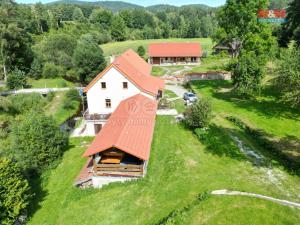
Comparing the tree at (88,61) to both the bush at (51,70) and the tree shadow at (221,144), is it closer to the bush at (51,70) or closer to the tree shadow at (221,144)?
the bush at (51,70)

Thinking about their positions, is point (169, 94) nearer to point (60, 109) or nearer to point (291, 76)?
point (60, 109)

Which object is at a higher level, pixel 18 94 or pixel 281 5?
pixel 281 5

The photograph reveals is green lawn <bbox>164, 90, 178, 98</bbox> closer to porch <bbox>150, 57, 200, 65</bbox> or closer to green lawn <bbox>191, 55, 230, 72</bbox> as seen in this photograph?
green lawn <bbox>191, 55, 230, 72</bbox>

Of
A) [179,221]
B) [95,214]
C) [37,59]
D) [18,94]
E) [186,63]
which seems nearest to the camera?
[179,221]

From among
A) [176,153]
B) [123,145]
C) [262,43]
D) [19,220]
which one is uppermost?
[262,43]

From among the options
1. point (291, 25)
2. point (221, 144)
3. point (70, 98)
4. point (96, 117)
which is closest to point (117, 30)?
point (291, 25)

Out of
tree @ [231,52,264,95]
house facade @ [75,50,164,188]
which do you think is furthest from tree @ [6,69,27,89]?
tree @ [231,52,264,95]

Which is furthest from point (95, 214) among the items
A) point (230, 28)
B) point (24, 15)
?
point (24, 15)

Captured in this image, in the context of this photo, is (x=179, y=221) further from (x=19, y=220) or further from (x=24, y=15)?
(x=24, y=15)
